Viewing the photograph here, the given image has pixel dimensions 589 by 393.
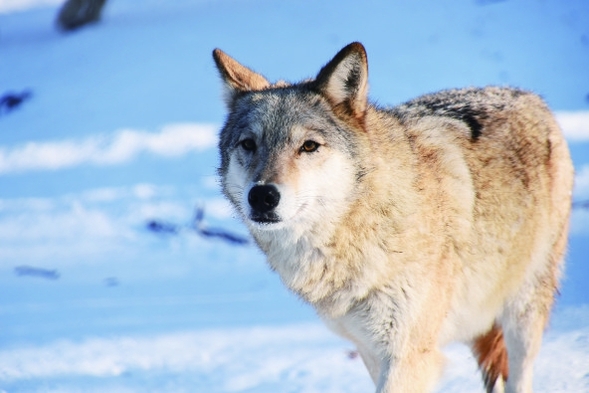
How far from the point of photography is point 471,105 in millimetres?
4266

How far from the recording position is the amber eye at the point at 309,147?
11.5 feet

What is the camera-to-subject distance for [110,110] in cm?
1031

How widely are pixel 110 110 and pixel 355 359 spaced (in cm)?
636

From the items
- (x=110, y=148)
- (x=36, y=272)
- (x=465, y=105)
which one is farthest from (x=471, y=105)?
(x=110, y=148)

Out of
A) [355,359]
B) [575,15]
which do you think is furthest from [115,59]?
[355,359]

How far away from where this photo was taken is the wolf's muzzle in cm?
329

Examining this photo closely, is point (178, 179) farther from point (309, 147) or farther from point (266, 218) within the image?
point (266, 218)

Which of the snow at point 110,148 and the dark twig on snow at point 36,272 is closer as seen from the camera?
the dark twig on snow at point 36,272

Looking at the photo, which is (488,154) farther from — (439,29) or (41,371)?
(439,29)

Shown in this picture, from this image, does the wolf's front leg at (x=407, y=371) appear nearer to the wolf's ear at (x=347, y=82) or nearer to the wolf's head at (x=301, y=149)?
the wolf's head at (x=301, y=149)

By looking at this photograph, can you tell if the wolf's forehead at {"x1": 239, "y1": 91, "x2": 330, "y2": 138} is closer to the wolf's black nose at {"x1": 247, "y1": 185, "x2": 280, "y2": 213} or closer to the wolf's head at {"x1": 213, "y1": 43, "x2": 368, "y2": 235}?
the wolf's head at {"x1": 213, "y1": 43, "x2": 368, "y2": 235}

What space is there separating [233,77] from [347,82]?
727 millimetres

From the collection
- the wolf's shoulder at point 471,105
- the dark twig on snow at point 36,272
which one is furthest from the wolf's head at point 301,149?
the dark twig on snow at point 36,272

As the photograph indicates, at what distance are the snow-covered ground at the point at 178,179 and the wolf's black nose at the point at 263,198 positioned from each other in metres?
1.29
